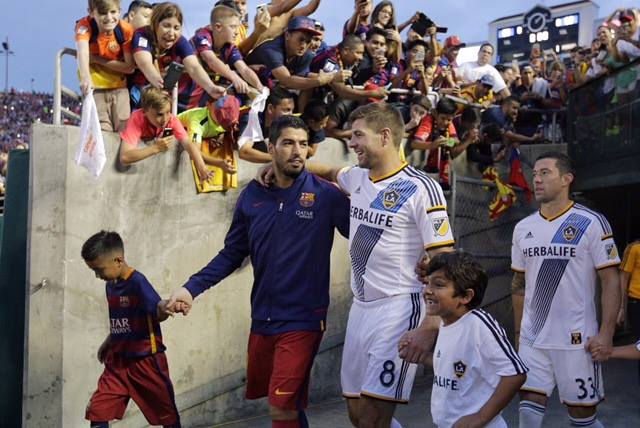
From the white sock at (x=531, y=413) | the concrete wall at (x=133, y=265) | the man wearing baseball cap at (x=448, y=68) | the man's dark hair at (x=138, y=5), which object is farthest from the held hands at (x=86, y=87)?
the man wearing baseball cap at (x=448, y=68)

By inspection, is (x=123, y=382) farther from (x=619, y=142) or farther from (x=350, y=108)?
(x=619, y=142)

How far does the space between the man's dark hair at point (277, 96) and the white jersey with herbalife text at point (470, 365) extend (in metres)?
4.51

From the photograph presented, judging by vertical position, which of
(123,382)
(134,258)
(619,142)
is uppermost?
(619,142)

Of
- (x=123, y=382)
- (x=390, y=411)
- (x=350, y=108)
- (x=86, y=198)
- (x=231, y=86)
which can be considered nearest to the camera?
(x=390, y=411)

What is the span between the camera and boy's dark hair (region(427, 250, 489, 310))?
12.8 feet

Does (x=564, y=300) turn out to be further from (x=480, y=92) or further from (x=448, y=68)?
(x=480, y=92)

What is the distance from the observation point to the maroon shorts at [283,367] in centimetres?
477

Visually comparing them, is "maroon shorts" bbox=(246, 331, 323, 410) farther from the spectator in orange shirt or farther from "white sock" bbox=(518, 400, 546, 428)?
the spectator in orange shirt

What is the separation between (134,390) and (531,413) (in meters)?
2.91

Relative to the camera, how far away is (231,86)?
7.69m

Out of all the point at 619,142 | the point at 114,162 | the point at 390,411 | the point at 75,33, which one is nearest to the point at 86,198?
the point at 114,162

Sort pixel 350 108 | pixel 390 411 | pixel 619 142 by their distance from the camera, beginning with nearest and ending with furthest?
pixel 390 411 < pixel 350 108 < pixel 619 142

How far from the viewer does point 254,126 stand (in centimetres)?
762

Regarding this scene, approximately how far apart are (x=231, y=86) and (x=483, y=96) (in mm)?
6526
